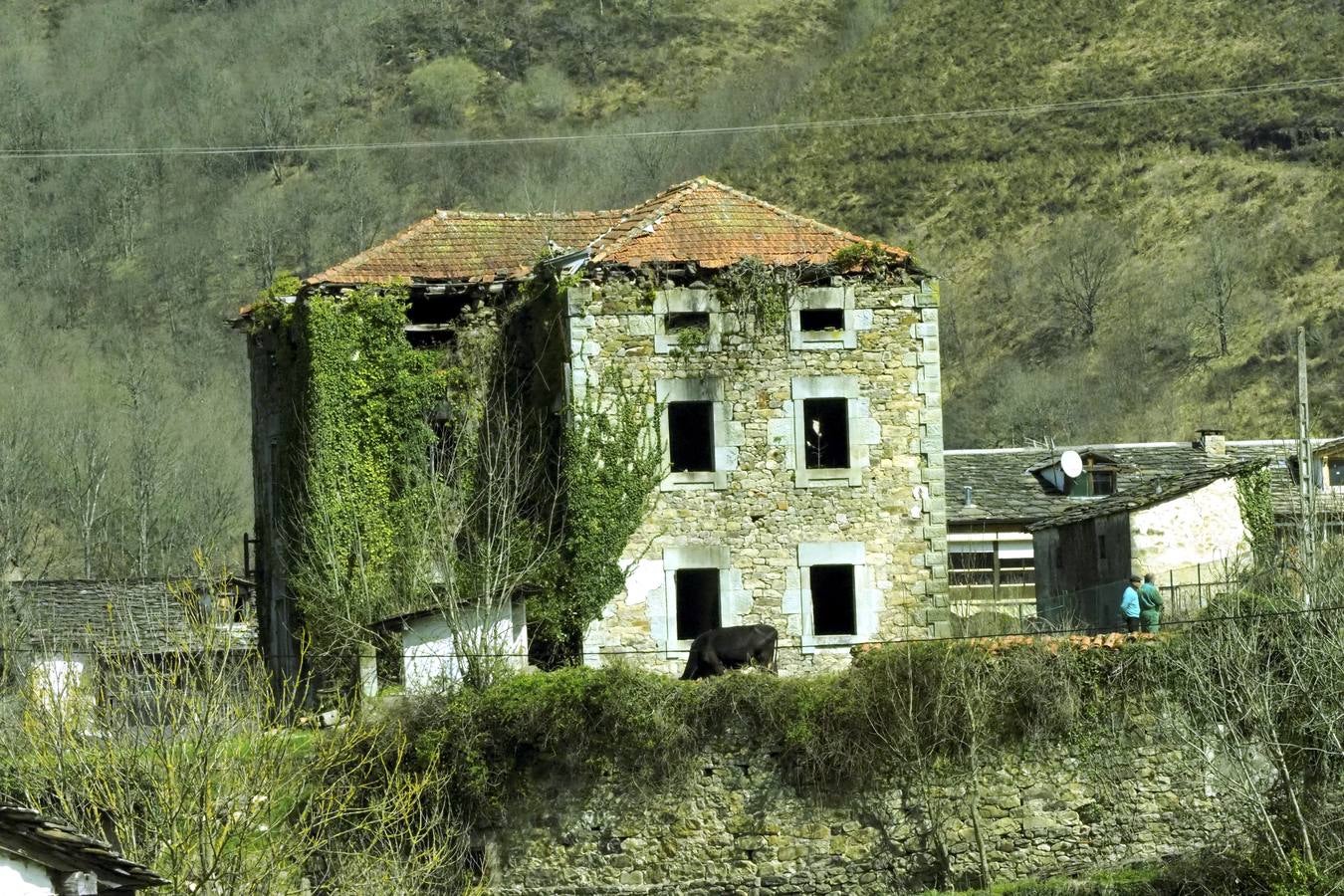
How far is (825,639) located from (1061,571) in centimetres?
887

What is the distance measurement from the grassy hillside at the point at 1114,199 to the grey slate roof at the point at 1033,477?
2256 centimetres

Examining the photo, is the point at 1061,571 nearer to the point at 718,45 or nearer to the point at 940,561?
the point at 940,561

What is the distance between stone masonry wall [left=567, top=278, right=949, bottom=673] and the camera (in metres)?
32.1

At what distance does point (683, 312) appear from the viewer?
107 ft

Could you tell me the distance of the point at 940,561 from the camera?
32.4 meters

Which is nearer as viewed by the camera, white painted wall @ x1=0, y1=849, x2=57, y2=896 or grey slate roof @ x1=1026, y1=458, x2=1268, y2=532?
white painted wall @ x1=0, y1=849, x2=57, y2=896

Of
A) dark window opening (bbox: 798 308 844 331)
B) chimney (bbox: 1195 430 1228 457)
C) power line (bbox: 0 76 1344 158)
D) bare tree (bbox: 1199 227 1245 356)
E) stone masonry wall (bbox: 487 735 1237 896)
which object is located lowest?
stone masonry wall (bbox: 487 735 1237 896)

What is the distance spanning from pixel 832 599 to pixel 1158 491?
7.44 meters

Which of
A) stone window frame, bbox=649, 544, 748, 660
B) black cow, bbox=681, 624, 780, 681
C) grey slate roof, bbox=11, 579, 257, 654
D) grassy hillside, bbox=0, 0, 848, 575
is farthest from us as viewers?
grassy hillside, bbox=0, 0, 848, 575

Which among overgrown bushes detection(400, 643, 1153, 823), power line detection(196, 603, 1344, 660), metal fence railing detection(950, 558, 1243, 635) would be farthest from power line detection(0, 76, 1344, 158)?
overgrown bushes detection(400, 643, 1153, 823)

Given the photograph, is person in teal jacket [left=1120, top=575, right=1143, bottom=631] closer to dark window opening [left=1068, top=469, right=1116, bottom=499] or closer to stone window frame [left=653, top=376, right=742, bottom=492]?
stone window frame [left=653, top=376, right=742, bottom=492]

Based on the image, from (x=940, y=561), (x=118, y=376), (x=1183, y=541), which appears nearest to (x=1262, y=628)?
(x=940, y=561)

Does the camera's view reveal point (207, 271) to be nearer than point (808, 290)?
No

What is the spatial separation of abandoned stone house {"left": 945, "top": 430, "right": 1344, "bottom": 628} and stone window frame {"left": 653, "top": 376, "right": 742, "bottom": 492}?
4322 millimetres
